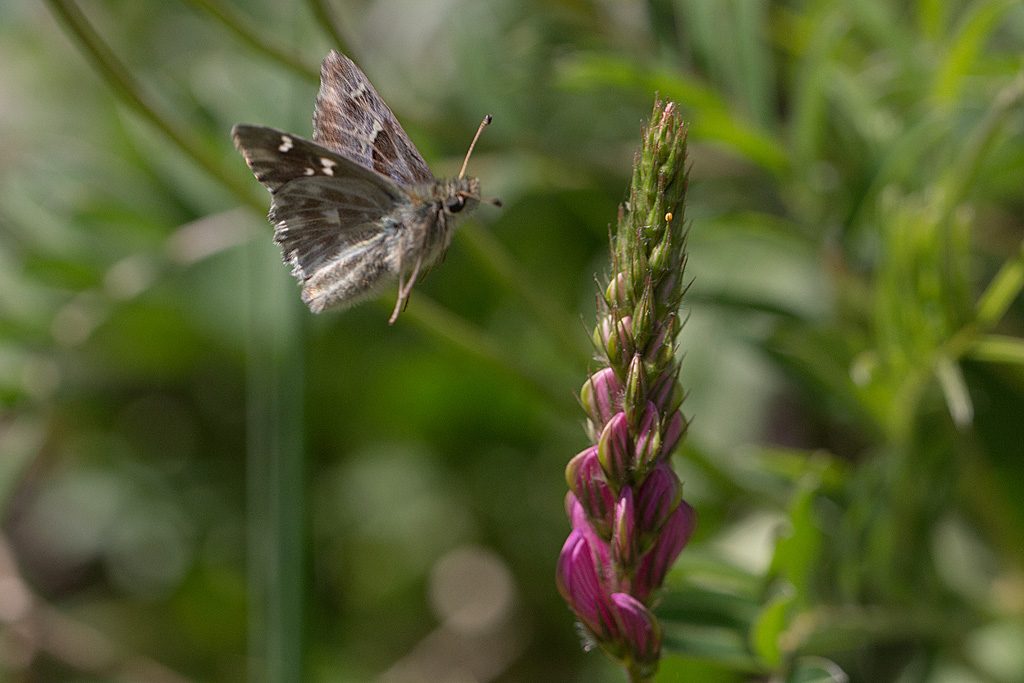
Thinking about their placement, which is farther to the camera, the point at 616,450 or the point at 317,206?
the point at 317,206

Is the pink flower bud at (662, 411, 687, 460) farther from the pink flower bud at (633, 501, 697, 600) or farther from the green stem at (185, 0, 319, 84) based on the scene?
the green stem at (185, 0, 319, 84)

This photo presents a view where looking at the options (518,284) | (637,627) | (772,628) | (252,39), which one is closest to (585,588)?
(637,627)

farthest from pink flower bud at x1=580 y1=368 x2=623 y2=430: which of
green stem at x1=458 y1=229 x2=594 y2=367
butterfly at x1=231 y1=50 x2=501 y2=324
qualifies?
green stem at x1=458 y1=229 x2=594 y2=367

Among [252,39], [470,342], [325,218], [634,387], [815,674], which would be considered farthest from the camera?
[470,342]

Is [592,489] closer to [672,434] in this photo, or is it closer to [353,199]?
[672,434]

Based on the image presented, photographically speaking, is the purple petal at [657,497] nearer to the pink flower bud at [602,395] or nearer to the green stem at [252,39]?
the pink flower bud at [602,395]

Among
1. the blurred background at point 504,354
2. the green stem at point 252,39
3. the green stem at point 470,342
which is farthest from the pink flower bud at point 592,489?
the green stem at point 252,39
